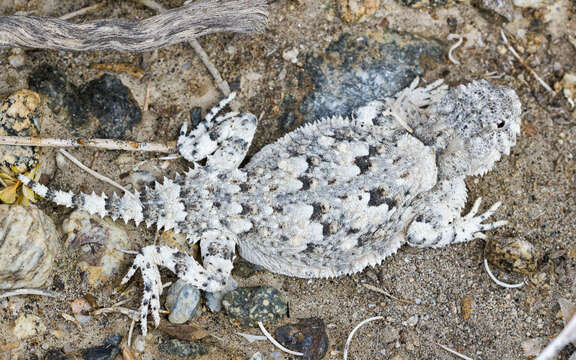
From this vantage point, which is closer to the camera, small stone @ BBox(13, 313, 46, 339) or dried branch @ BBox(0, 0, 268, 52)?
small stone @ BBox(13, 313, 46, 339)

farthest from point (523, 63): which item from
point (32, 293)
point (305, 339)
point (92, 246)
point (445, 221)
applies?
point (32, 293)

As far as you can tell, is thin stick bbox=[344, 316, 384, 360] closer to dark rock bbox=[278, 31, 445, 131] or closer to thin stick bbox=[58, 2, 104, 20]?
dark rock bbox=[278, 31, 445, 131]

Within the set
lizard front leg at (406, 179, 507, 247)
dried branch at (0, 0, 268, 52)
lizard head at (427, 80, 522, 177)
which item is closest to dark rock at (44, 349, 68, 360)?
dried branch at (0, 0, 268, 52)

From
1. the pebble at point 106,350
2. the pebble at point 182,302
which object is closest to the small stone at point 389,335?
the pebble at point 182,302

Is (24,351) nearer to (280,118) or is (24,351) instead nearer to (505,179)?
(280,118)

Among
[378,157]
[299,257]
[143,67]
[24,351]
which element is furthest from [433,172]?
[24,351]

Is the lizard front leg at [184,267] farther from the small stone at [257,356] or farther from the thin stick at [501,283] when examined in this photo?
the thin stick at [501,283]
